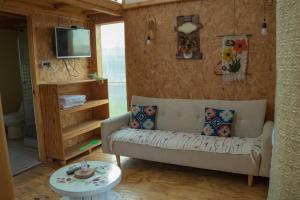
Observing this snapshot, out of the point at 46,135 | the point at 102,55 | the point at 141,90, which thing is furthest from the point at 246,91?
the point at 46,135

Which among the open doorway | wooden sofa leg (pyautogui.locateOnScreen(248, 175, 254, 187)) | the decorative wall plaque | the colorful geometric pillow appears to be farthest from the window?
wooden sofa leg (pyautogui.locateOnScreen(248, 175, 254, 187))

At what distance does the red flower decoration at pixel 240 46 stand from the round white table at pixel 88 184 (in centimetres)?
219

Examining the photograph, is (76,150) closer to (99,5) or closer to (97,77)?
(97,77)

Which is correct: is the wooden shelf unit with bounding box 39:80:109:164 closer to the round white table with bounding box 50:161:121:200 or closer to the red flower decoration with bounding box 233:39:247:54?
the round white table with bounding box 50:161:121:200

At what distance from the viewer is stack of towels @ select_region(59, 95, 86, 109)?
3482mm

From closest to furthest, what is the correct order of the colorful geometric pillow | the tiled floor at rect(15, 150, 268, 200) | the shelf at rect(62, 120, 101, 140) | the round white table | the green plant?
the round white table
the tiled floor at rect(15, 150, 268, 200)
the colorful geometric pillow
the shelf at rect(62, 120, 101, 140)
the green plant

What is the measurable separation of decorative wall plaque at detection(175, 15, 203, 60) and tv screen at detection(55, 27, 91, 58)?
1506 mm

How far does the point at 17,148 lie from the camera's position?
4207 millimetres

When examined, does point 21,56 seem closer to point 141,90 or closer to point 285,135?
point 141,90

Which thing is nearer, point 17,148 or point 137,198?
point 137,198

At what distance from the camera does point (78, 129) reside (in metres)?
3.77

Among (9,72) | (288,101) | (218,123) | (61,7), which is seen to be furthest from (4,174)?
(9,72)

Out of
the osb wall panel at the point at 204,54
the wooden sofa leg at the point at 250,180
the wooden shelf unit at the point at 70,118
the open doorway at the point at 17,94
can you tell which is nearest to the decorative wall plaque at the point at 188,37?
the osb wall panel at the point at 204,54

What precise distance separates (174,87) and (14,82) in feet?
12.4
